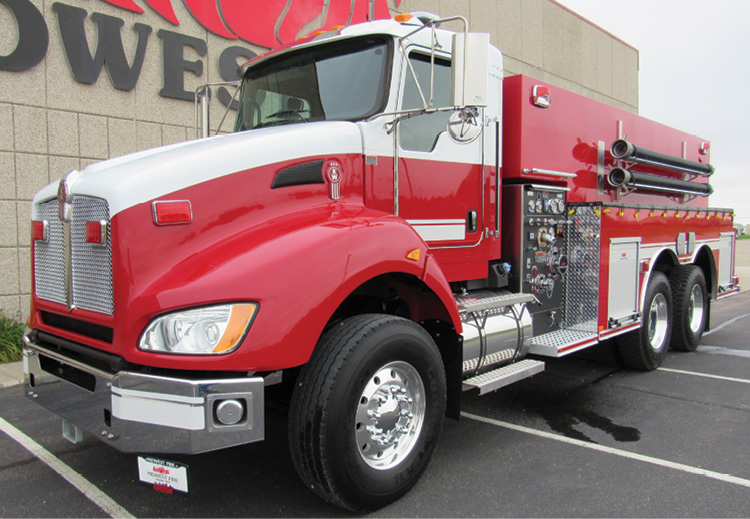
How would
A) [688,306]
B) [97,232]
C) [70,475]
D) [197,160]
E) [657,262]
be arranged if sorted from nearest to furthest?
[97,232]
[197,160]
[70,475]
[657,262]
[688,306]

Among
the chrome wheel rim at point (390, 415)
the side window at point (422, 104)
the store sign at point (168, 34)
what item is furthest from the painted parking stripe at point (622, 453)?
the store sign at point (168, 34)

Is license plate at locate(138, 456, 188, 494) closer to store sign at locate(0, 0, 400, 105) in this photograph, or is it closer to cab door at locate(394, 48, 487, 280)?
cab door at locate(394, 48, 487, 280)

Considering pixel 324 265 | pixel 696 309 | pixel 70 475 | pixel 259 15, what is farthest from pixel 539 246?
pixel 259 15

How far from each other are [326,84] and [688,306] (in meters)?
5.54

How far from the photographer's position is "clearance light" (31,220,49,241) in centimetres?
343

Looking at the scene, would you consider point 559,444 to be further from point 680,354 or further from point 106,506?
point 680,354

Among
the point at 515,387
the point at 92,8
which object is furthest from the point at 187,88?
the point at 515,387

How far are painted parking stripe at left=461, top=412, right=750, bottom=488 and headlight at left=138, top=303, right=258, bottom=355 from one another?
9.01ft

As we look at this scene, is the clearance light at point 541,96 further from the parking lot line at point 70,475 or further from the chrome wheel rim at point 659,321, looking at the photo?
the parking lot line at point 70,475

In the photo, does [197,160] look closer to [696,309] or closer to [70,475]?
[70,475]

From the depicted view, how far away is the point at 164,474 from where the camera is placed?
2705mm

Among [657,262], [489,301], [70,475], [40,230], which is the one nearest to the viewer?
[40,230]

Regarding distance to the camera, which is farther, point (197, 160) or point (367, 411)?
point (367, 411)

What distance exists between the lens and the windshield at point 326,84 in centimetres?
379
